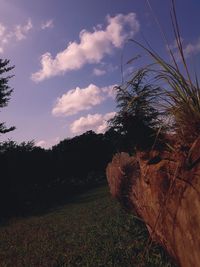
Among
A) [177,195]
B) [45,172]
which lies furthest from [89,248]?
[45,172]

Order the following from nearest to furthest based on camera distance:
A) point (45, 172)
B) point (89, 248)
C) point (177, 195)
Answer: point (177, 195)
point (89, 248)
point (45, 172)

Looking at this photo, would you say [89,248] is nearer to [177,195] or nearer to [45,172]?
[177,195]

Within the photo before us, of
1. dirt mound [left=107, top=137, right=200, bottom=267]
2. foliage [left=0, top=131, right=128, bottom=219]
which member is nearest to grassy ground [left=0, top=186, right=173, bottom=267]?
dirt mound [left=107, top=137, right=200, bottom=267]

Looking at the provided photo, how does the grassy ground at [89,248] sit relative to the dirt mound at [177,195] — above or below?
below

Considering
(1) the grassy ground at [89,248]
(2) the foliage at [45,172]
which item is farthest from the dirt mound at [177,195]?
(2) the foliage at [45,172]

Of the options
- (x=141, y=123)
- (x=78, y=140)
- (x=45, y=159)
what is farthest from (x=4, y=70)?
(x=141, y=123)

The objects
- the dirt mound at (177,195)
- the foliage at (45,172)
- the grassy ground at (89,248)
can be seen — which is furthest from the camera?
the foliage at (45,172)

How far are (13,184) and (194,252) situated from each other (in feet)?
95.1

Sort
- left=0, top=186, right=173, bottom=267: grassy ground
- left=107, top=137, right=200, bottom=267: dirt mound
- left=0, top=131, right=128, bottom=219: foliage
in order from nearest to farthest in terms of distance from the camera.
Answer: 1. left=107, top=137, right=200, bottom=267: dirt mound
2. left=0, top=186, right=173, bottom=267: grassy ground
3. left=0, top=131, right=128, bottom=219: foliage

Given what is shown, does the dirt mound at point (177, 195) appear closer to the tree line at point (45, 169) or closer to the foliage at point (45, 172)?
the tree line at point (45, 169)

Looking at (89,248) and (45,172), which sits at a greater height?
(45,172)

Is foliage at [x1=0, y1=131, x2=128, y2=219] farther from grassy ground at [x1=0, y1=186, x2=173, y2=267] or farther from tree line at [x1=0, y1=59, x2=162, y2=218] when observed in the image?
grassy ground at [x1=0, y1=186, x2=173, y2=267]

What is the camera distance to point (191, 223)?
2.61 metres

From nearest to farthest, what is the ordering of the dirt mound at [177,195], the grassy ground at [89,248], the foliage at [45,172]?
the dirt mound at [177,195] → the grassy ground at [89,248] → the foliage at [45,172]
